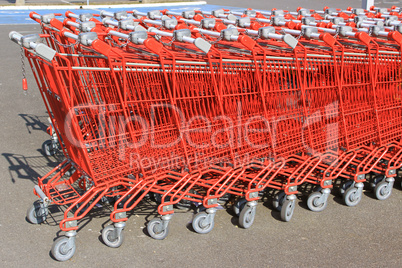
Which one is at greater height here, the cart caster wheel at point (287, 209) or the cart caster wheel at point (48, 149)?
the cart caster wheel at point (48, 149)

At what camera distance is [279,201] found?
16.1 feet

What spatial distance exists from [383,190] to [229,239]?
1.85 metres

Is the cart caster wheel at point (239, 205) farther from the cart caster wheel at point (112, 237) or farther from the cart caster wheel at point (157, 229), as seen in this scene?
the cart caster wheel at point (112, 237)

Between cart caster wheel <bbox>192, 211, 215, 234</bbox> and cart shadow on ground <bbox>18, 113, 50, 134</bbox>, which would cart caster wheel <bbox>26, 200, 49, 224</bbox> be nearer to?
cart caster wheel <bbox>192, 211, 215, 234</bbox>

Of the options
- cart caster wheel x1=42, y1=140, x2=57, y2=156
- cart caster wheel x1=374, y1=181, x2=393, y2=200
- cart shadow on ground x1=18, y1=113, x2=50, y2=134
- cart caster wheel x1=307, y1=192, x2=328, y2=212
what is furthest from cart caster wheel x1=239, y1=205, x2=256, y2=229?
cart shadow on ground x1=18, y1=113, x2=50, y2=134

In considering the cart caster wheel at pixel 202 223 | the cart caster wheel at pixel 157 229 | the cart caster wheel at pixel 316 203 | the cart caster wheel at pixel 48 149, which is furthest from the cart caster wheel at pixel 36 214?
the cart caster wheel at pixel 316 203

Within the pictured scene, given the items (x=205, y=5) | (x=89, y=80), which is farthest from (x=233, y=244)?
(x=205, y=5)

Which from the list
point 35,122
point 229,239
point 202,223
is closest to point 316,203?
point 229,239

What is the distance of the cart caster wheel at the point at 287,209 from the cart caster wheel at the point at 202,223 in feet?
2.26

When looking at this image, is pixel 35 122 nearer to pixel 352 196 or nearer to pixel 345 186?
pixel 345 186

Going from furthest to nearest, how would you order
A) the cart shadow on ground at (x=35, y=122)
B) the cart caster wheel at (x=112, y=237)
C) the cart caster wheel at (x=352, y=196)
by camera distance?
the cart shadow on ground at (x=35, y=122) → the cart caster wheel at (x=352, y=196) → the cart caster wheel at (x=112, y=237)

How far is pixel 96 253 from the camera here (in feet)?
13.7

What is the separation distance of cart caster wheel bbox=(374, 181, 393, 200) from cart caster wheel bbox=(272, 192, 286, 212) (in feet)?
3.40

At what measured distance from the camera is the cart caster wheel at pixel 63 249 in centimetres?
402
